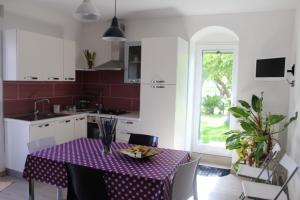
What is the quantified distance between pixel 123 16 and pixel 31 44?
5.06ft

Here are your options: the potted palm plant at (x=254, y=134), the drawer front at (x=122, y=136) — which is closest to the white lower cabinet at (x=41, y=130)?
the drawer front at (x=122, y=136)

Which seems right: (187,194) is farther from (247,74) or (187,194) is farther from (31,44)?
(31,44)

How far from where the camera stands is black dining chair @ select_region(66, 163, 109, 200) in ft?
6.13

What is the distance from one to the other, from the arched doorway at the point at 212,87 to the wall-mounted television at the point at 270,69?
57 centimetres

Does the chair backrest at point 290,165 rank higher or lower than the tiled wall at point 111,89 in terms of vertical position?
lower

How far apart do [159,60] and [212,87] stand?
4.02ft

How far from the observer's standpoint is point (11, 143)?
3.49 m

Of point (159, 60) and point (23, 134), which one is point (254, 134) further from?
point (23, 134)

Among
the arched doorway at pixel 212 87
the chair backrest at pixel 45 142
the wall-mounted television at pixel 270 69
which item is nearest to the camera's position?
the chair backrest at pixel 45 142

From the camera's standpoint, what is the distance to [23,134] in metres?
3.34

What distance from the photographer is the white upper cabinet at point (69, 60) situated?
4.09m

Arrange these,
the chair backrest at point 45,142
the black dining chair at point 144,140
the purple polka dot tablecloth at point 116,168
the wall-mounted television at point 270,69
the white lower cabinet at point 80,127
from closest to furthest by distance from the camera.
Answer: the purple polka dot tablecloth at point 116,168, the chair backrest at point 45,142, the black dining chair at point 144,140, the wall-mounted television at point 270,69, the white lower cabinet at point 80,127

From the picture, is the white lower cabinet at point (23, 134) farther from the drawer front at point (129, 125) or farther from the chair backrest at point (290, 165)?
the chair backrest at point (290, 165)

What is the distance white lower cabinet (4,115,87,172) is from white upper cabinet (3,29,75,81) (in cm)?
62
